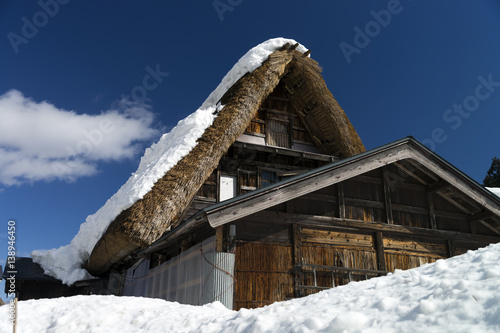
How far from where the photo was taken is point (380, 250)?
8320 millimetres

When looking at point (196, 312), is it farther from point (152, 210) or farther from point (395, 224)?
point (395, 224)

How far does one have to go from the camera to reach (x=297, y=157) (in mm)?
11773

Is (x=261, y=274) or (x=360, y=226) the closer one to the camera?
(x=261, y=274)

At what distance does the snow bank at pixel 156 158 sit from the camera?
966cm

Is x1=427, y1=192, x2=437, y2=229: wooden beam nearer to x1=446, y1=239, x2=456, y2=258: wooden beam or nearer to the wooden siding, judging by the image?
x1=446, y1=239, x2=456, y2=258: wooden beam

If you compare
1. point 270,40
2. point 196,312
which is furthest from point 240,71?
point 196,312

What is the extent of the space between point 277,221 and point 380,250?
235 cm

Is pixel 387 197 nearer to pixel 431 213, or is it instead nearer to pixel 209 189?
pixel 431 213

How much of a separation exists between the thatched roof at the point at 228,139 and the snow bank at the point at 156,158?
0.28 m

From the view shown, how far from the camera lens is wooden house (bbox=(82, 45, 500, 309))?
718cm

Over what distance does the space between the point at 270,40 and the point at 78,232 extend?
833 centimetres

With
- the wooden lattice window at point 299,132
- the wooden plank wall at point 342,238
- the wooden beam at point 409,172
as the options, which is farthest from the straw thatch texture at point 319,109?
the wooden plank wall at point 342,238

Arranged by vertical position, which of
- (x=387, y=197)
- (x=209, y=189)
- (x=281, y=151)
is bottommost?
(x=387, y=197)

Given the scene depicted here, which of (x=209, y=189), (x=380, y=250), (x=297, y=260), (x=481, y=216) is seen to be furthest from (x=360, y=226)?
(x=209, y=189)
